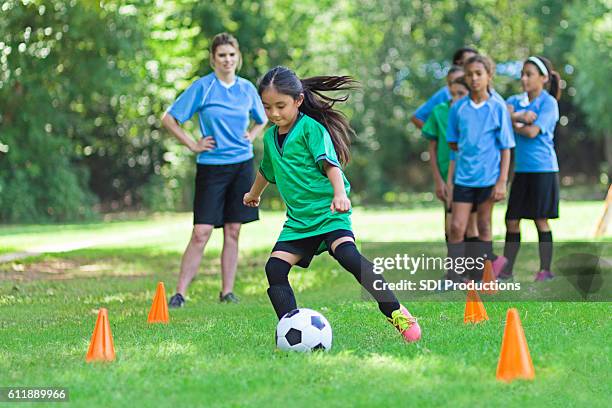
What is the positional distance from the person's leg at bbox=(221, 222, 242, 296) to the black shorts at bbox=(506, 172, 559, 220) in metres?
2.83

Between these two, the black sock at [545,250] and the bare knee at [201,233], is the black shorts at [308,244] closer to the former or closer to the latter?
the bare knee at [201,233]

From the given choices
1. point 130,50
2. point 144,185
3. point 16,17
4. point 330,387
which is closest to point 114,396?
point 330,387

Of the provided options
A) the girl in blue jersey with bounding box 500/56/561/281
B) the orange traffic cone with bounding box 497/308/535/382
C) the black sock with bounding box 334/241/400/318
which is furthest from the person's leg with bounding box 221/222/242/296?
the orange traffic cone with bounding box 497/308/535/382

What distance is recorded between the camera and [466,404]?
4809 mm

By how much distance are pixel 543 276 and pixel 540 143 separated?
1317mm

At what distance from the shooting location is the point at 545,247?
9938 mm

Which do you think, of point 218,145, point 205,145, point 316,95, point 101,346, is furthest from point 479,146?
point 101,346

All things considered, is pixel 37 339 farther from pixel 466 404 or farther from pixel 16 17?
pixel 16 17

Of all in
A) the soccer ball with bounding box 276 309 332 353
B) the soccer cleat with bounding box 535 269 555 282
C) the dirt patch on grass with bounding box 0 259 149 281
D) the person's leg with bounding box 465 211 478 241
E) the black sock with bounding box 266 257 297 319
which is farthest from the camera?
the dirt patch on grass with bounding box 0 259 149 281

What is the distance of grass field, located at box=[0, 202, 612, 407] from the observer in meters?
4.99

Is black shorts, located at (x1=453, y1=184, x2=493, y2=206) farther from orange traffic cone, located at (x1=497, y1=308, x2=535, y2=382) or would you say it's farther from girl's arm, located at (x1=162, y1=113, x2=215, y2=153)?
orange traffic cone, located at (x1=497, y1=308, x2=535, y2=382)

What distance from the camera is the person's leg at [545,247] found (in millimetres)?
9862

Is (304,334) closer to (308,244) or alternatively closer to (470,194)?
(308,244)

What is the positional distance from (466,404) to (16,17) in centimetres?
1734
